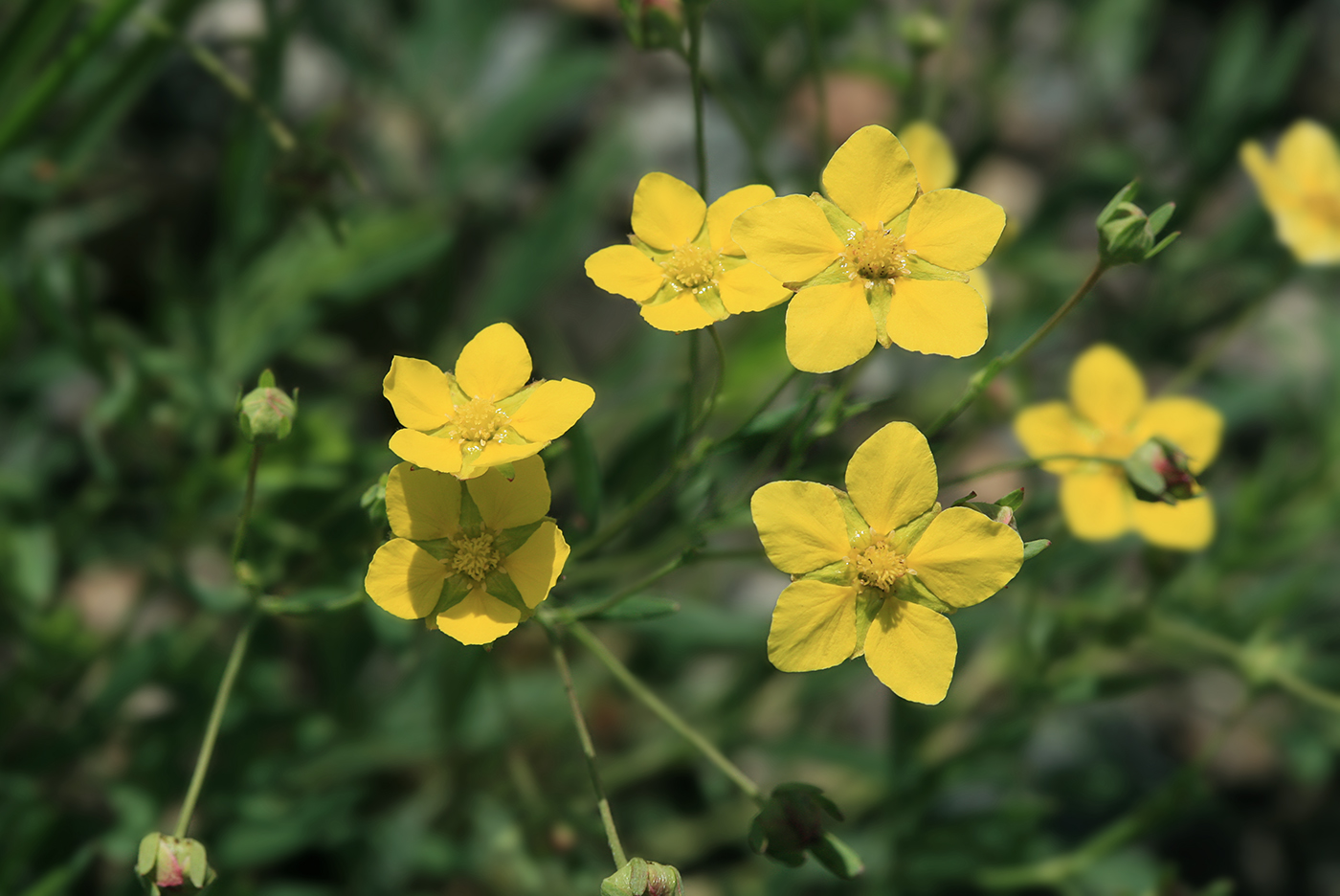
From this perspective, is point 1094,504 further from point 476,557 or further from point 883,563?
point 476,557

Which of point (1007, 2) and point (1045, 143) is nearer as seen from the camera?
point (1007, 2)

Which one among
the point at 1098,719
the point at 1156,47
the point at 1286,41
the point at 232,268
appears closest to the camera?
the point at 232,268

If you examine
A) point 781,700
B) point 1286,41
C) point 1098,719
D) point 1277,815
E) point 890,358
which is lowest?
point 1277,815

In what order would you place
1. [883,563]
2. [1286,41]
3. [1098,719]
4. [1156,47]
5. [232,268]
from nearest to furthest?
[883,563] < [232,268] < [1286,41] < [1098,719] < [1156,47]

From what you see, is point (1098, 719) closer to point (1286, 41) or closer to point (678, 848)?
point (678, 848)

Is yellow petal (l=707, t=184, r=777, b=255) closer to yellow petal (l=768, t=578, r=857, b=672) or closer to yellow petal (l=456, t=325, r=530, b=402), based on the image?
yellow petal (l=456, t=325, r=530, b=402)

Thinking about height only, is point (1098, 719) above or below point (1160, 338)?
below

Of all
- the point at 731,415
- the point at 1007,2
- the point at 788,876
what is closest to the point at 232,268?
A: the point at 731,415

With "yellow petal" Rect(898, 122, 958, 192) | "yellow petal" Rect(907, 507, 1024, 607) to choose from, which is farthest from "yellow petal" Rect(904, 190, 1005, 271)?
"yellow petal" Rect(898, 122, 958, 192)
